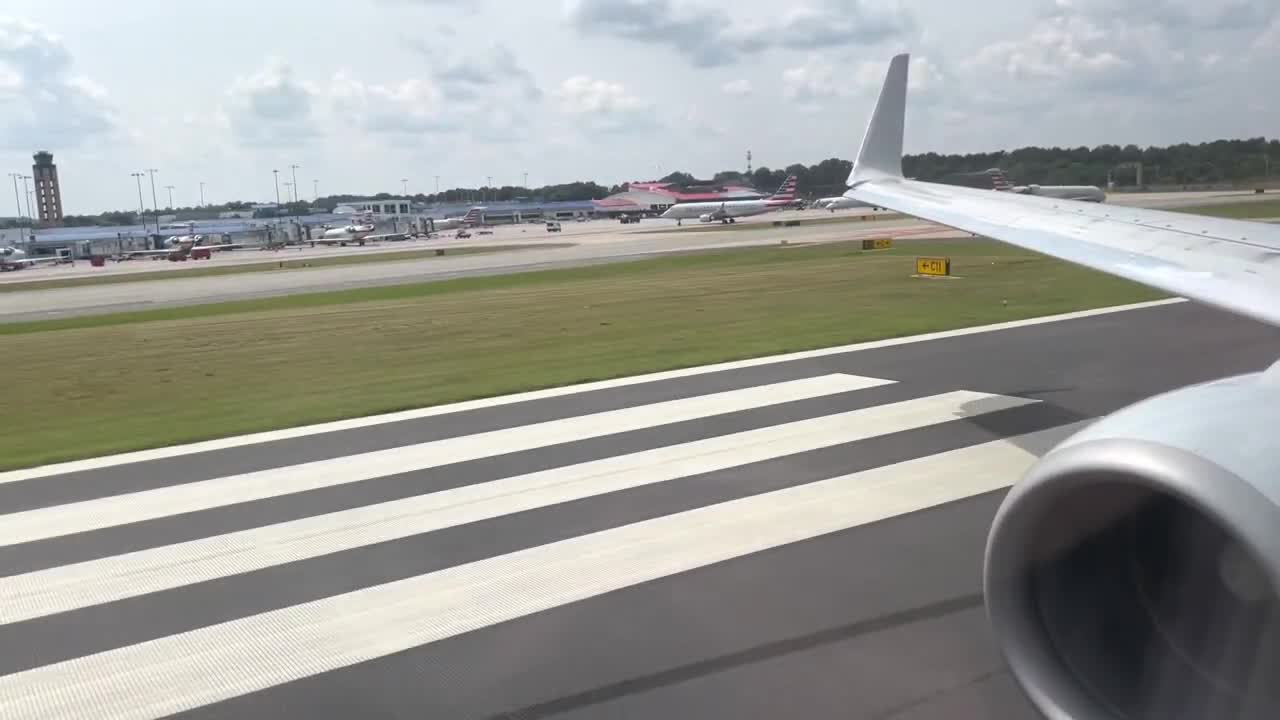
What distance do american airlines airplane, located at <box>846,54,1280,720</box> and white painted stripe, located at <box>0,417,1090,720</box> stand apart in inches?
134

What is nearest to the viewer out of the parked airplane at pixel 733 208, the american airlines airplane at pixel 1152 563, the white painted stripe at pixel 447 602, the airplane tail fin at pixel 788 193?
the american airlines airplane at pixel 1152 563

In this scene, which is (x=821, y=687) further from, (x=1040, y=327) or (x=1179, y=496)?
(x=1040, y=327)

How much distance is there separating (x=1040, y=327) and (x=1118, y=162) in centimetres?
3530

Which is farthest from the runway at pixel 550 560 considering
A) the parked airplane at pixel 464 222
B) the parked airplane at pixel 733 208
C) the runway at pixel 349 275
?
the parked airplane at pixel 464 222

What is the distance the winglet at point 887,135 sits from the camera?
34.8 feet

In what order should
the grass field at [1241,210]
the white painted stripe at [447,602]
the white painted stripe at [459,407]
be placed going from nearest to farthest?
the white painted stripe at [447,602], the white painted stripe at [459,407], the grass field at [1241,210]

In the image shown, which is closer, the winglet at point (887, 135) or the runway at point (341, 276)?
the winglet at point (887, 135)

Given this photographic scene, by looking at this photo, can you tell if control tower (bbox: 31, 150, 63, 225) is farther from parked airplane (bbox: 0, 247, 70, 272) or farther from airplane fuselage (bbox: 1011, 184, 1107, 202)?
airplane fuselage (bbox: 1011, 184, 1107, 202)

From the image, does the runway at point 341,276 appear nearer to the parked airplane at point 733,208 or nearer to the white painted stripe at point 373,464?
the white painted stripe at point 373,464

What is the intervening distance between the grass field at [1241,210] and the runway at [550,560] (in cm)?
4291

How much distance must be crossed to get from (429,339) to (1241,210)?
1958 inches

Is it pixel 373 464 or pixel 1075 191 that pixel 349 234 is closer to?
pixel 1075 191

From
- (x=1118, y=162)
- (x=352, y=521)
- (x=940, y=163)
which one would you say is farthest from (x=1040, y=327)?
(x=1118, y=162)

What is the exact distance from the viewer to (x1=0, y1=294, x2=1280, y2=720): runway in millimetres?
5016
